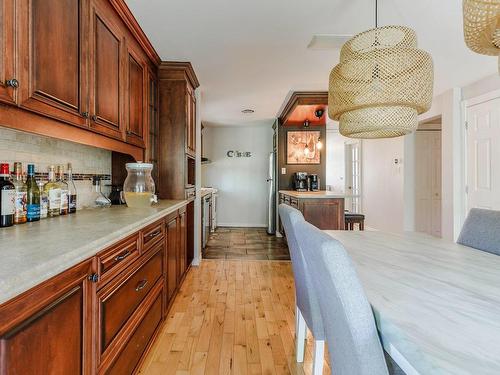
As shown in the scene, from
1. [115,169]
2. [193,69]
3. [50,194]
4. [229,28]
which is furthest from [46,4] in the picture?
[193,69]

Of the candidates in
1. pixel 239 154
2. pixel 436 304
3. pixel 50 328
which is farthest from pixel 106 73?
pixel 239 154

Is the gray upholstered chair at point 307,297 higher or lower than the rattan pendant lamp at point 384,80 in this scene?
lower

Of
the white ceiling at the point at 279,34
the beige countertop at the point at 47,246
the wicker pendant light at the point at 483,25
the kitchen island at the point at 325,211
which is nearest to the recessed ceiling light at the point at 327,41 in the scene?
the white ceiling at the point at 279,34

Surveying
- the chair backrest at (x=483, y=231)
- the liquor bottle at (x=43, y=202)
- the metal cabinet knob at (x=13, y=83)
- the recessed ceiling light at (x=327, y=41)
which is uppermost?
the recessed ceiling light at (x=327, y=41)

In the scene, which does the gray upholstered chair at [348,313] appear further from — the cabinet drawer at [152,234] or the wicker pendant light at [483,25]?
the cabinet drawer at [152,234]

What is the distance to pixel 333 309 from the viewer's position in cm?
83

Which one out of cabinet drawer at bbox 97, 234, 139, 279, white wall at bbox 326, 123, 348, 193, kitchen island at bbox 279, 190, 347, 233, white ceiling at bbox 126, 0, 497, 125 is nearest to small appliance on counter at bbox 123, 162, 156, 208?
cabinet drawer at bbox 97, 234, 139, 279

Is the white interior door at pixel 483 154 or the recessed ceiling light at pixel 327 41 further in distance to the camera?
the white interior door at pixel 483 154

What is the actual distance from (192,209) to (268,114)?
2599 mm

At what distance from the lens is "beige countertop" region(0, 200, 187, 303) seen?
2.35ft

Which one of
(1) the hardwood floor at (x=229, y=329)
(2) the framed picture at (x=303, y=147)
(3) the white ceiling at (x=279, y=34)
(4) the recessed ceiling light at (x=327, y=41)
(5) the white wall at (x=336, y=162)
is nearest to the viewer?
(1) the hardwood floor at (x=229, y=329)

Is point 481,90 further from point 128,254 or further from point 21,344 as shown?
point 21,344

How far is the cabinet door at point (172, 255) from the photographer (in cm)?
239

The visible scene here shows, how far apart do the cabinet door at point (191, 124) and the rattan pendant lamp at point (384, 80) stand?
2209 mm
